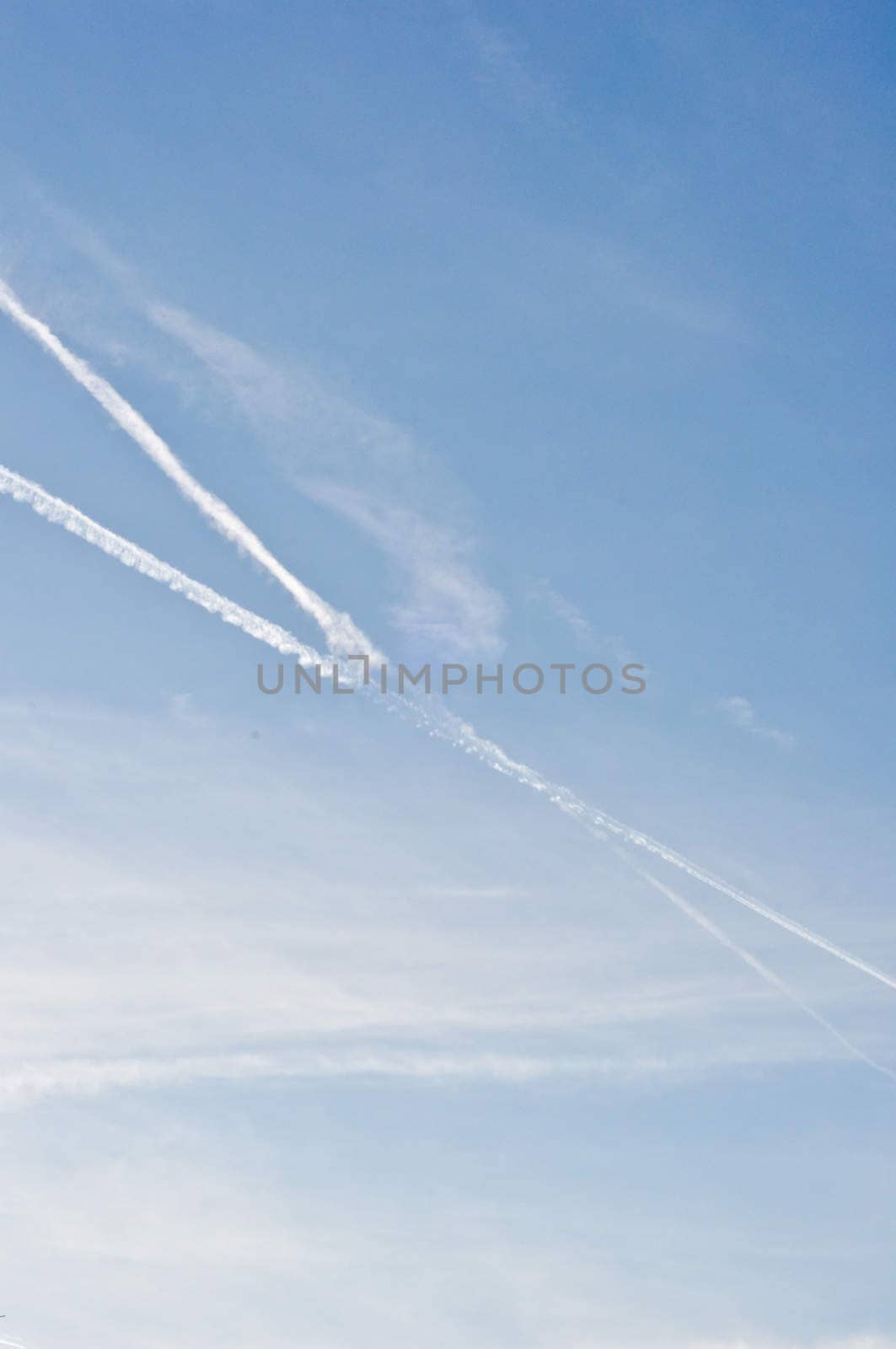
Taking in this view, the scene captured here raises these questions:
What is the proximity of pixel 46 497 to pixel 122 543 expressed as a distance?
18.3 feet

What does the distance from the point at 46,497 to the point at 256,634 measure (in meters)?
15.5

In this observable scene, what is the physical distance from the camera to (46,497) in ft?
168

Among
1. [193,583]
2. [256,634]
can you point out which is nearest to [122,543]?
[193,583]

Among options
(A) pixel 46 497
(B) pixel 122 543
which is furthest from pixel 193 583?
(A) pixel 46 497

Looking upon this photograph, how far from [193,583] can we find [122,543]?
489 centimetres

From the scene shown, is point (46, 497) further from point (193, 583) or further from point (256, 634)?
point (256, 634)

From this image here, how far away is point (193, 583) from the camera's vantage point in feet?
171

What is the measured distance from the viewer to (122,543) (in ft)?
168

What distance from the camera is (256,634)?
173 feet

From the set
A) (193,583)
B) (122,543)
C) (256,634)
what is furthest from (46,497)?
(256,634)

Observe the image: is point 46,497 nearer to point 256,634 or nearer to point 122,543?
point 122,543

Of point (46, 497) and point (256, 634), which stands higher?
point (46, 497)

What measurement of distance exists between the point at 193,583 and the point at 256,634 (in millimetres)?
5154

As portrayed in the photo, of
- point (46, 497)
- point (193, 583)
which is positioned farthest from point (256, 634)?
point (46, 497)
